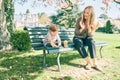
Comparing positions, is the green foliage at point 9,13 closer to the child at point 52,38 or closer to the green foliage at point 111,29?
the child at point 52,38

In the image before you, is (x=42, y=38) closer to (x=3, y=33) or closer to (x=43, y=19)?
(x=3, y=33)

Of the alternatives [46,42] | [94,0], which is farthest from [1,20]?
[46,42]

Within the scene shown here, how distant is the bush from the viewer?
16.0 meters

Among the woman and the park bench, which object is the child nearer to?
the park bench

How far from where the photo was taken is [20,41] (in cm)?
1620

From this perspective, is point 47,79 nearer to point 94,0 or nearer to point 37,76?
point 37,76

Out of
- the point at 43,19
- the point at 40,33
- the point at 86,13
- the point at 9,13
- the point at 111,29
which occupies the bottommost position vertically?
the point at 111,29

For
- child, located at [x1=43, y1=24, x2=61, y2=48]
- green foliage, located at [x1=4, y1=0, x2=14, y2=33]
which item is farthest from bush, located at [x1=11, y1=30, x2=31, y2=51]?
child, located at [x1=43, y1=24, x2=61, y2=48]

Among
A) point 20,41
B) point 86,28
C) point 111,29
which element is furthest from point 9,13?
point 111,29

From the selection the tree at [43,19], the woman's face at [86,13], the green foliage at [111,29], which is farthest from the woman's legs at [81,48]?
the tree at [43,19]

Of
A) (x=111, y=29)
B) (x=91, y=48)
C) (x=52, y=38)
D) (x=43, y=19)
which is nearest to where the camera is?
(x=91, y=48)

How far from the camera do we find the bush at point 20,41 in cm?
1605

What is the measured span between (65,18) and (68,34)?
56174mm

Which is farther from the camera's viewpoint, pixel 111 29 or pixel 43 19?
pixel 43 19
